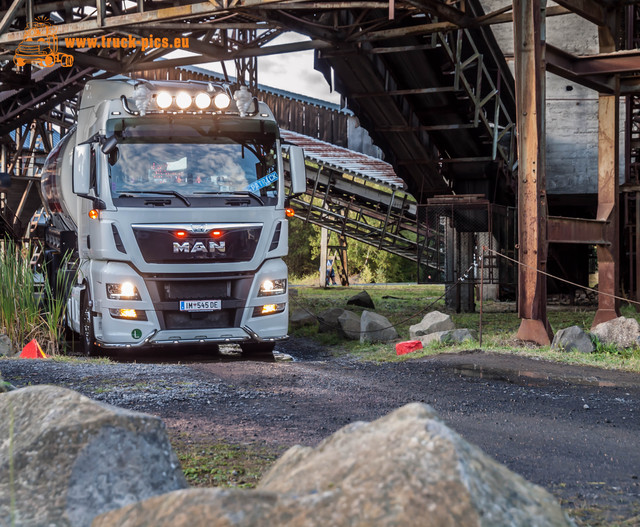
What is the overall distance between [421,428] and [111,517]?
0.95 m

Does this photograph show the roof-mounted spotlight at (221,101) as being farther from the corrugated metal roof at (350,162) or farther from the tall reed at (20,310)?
the corrugated metal roof at (350,162)

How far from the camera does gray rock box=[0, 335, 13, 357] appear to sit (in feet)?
33.3

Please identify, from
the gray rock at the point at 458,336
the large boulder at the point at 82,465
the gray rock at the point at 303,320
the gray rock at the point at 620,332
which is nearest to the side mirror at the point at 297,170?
the gray rock at the point at 458,336

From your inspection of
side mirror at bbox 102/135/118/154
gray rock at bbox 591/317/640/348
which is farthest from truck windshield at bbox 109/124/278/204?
gray rock at bbox 591/317/640/348

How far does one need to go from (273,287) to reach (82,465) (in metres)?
7.61

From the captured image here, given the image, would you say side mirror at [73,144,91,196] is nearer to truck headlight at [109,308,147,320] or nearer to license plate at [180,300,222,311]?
truck headlight at [109,308,147,320]

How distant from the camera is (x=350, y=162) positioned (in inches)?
928

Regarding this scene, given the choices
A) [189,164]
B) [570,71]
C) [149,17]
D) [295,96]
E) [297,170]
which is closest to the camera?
[189,164]

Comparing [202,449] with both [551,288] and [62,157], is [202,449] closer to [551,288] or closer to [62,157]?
[62,157]

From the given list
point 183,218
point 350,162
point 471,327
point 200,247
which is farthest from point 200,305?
point 350,162

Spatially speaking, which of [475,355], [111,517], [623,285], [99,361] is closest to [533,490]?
[111,517]

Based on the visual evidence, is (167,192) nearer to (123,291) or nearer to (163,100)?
(163,100)

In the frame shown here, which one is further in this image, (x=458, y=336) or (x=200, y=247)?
(x=458, y=336)

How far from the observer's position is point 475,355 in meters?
9.70
